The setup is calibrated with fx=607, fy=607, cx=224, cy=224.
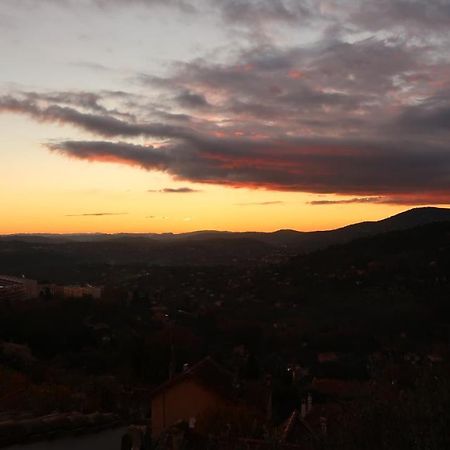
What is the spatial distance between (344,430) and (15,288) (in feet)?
155

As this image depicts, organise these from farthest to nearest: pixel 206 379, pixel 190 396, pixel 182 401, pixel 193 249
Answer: pixel 193 249
pixel 206 379
pixel 190 396
pixel 182 401

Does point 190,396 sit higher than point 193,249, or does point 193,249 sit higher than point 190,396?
point 193,249

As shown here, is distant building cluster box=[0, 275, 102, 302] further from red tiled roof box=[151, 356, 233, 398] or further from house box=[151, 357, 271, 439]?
house box=[151, 357, 271, 439]

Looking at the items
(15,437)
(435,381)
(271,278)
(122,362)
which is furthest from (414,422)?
(271,278)

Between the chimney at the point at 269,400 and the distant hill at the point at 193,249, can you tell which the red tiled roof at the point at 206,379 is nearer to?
the chimney at the point at 269,400

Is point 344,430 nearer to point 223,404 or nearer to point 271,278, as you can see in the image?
point 223,404

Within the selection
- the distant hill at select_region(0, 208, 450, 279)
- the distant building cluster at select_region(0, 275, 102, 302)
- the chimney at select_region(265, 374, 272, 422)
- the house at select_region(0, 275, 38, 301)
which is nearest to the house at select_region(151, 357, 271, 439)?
the chimney at select_region(265, 374, 272, 422)

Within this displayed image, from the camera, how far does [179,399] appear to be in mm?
14328

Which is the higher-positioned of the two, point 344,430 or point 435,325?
point 344,430

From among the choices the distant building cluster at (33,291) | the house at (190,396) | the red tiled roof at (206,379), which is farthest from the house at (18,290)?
the house at (190,396)

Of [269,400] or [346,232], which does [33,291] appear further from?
[346,232]

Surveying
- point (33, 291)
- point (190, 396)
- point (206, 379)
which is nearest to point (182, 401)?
point (190, 396)

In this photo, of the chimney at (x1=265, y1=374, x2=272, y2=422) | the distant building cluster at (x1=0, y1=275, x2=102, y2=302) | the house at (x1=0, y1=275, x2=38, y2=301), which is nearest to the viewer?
the chimney at (x1=265, y1=374, x2=272, y2=422)

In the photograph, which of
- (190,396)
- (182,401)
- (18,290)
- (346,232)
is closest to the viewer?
(182,401)
